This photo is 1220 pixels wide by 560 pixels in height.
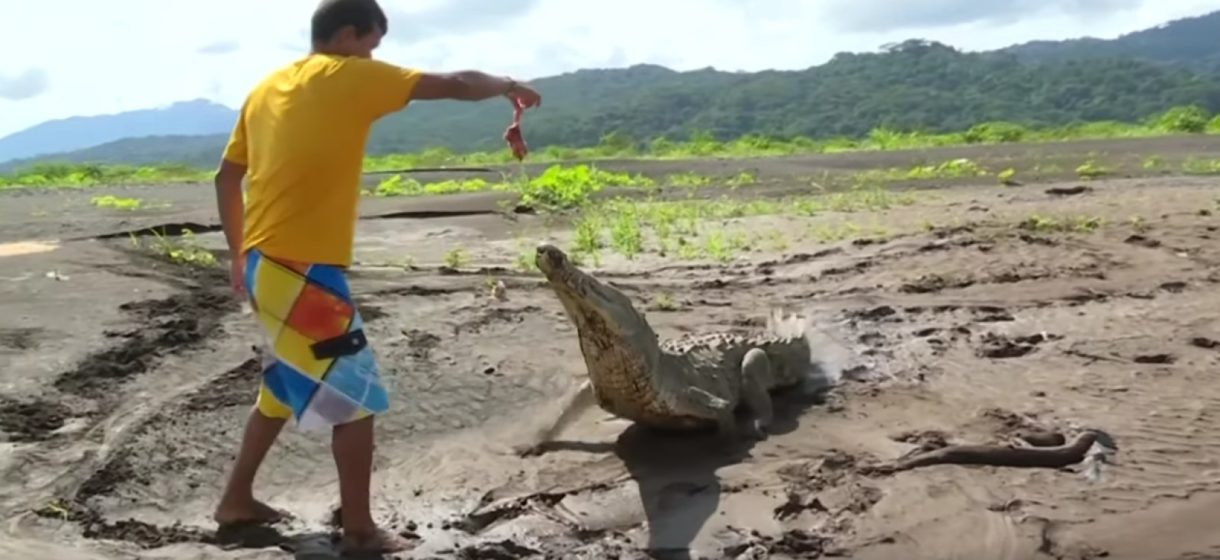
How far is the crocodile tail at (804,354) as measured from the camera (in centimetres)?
704

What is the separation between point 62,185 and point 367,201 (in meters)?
12.4

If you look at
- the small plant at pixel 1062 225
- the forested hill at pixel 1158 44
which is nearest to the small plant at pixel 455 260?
the small plant at pixel 1062 225

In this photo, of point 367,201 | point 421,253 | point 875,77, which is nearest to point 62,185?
point 367,201

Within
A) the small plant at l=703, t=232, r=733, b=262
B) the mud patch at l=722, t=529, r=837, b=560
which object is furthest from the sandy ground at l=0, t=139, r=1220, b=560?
the small plant at l=703, t=232, r=733, b=262

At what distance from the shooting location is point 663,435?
6.12 metres

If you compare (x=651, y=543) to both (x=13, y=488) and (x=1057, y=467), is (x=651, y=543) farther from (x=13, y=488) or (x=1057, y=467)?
(x=13, y=488)

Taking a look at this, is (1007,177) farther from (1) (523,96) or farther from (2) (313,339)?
(2) (313,339)

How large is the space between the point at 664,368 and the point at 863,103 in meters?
58.6

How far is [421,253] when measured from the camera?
40.0 ft

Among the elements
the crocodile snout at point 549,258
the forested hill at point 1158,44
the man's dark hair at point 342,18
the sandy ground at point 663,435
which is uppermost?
the forested hill at point 1158,44

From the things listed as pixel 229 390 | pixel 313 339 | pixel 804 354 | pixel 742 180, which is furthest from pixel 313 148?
pixel 742 180

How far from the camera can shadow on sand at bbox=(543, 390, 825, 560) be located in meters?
4.86

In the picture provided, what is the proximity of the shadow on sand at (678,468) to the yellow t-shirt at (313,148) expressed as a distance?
1.56 m

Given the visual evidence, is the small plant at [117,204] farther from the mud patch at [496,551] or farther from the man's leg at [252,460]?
the mud patch at [496,551]
